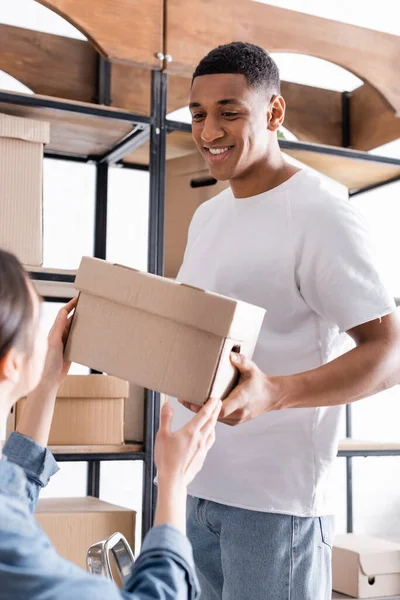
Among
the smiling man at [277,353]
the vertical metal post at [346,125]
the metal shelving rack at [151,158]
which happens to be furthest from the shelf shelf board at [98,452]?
the vertical metal post at [346,125]

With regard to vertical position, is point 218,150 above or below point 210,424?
above

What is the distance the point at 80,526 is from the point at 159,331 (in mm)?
1048

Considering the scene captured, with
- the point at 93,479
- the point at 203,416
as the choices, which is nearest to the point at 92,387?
the point at 93,479

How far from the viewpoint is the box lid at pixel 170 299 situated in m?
1.06

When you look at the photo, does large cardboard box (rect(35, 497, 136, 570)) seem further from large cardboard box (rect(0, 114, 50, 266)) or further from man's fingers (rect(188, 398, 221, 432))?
man's fingers (rect(188, 398, 221, 432))

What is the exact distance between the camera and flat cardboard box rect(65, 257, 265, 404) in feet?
3.50

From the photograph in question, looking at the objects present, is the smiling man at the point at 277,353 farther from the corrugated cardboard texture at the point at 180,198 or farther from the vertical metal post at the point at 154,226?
the corrugated cardboard texture at the point at 180,198

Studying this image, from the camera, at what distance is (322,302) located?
1.24 metres

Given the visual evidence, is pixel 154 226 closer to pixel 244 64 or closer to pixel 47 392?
pixel 244 64

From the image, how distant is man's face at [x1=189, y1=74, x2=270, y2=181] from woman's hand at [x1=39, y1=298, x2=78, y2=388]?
41 centimetres

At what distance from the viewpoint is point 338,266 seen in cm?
120

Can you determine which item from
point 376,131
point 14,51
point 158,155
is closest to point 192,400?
point 158,155

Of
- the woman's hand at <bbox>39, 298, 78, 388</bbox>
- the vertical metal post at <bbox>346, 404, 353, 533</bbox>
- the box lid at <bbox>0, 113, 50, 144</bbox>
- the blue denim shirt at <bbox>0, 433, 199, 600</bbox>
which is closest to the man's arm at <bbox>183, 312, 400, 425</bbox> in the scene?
the woman's hand at <bbox>39, 298, 78, 388</bbox>

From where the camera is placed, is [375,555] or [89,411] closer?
[89,411]
